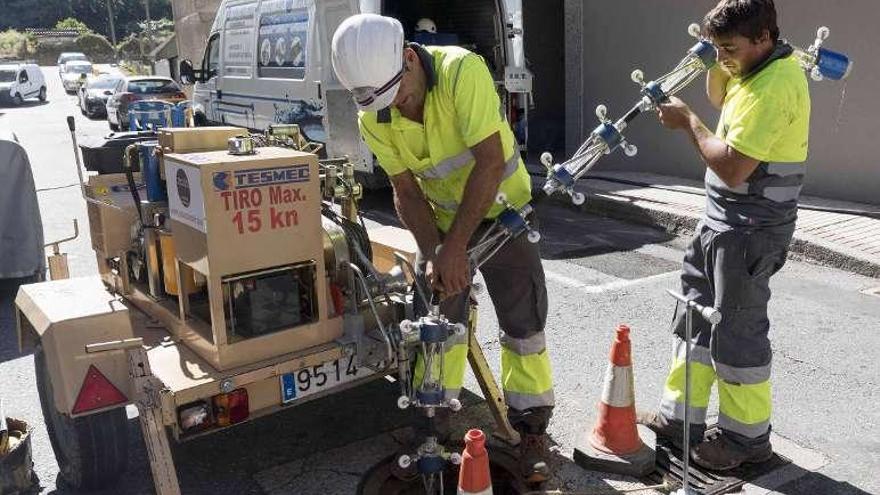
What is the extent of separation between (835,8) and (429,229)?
6427mm

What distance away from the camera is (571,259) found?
6922mm

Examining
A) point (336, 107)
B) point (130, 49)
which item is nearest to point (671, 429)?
point (336, 107)

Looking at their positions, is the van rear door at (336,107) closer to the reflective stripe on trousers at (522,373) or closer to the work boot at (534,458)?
the reflective stripe on trousers at (522,373)

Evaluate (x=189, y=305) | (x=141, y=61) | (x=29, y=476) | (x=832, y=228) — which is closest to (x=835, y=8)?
(x=832, y=228)

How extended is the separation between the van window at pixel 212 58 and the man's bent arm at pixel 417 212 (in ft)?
29.3

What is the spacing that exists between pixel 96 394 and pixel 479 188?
1.65 m

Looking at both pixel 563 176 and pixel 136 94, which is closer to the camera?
pixel 563 176

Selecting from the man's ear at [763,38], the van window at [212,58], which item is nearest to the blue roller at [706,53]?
the man's ear at [763,38]

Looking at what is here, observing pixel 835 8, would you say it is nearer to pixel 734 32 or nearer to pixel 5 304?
pixel 734 32

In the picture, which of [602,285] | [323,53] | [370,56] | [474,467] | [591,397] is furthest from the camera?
[323,53]

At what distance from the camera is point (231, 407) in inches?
119

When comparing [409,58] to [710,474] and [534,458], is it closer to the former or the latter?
[534,458]

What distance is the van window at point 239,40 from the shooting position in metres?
10.2

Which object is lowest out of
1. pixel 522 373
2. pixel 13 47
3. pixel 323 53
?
pixel 522 373
